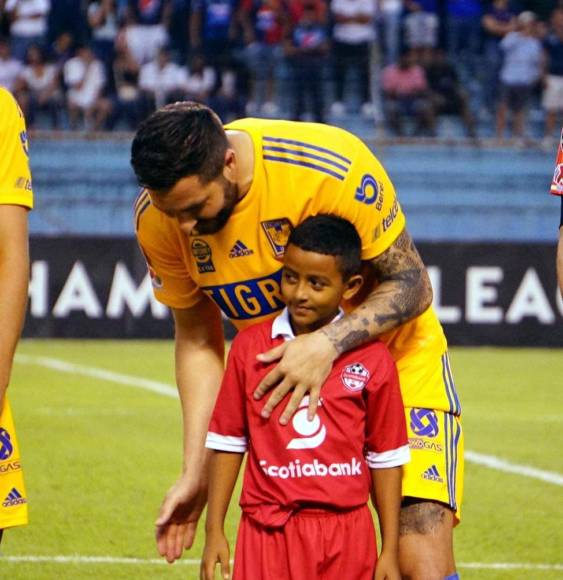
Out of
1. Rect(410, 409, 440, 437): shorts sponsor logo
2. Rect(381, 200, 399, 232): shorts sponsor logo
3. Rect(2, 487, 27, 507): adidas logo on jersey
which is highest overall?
Rect(381, 200, 399, 232): shorts sponsor logo

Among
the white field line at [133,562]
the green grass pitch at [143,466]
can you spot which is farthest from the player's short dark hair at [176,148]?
the white field line at [133,562]

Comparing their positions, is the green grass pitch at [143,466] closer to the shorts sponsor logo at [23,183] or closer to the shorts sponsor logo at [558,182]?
the shorts sponsor logo at [558,182]

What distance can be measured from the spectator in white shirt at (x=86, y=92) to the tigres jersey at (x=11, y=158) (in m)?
16.8

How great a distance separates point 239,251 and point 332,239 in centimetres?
36

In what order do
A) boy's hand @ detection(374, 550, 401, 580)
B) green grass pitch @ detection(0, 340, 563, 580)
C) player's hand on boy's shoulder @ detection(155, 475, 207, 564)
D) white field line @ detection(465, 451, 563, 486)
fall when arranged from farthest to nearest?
white field line @ detection(465, 451, 563, 486), green grass pitch @ detection(0, 340, 563, 580), player's hand on boy's shoulder @ detection(155, 475, 207, 564), boy's hand @ detection(374, 550, 401, 580)

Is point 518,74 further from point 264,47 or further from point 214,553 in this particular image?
point 214,553

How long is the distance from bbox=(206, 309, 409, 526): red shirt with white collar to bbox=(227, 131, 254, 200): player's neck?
1.31 feet

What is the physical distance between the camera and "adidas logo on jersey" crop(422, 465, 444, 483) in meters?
4.42

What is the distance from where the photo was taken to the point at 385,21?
68.2ft

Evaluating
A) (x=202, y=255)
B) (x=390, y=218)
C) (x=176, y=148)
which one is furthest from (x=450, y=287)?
(x=176, y=148)

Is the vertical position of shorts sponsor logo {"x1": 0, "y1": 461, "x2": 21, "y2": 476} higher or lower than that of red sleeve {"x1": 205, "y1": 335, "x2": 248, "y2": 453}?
higher

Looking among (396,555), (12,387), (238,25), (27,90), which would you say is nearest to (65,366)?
(12,387)

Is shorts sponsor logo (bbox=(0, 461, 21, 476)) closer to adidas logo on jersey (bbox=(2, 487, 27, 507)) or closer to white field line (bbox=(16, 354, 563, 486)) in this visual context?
adidas logo on jersey (bbox=(2, 487, 27, 507))

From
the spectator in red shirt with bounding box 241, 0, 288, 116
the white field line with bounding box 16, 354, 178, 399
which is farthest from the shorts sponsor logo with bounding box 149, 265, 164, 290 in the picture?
the spectator in red shirt with bounding box 241, 0, 288, 116
